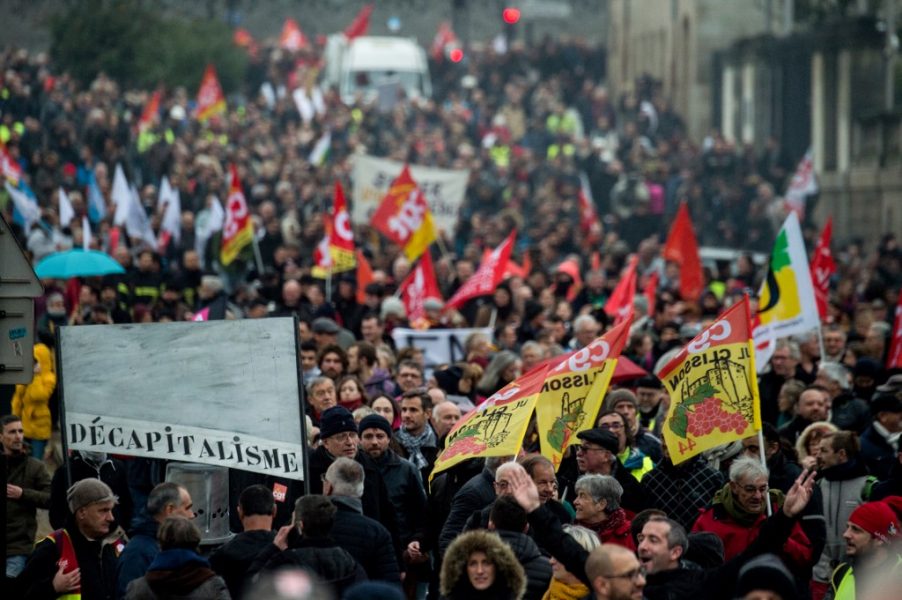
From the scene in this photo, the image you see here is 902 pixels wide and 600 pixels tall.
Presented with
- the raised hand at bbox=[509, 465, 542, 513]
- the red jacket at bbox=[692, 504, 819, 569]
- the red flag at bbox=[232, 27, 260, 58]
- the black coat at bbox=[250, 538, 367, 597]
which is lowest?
the red jacket at bbox=[692, 504, 819, 569]

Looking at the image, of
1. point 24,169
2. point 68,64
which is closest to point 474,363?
point 24,169

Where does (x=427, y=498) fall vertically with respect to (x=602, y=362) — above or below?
below

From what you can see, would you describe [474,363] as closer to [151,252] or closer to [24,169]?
[151,252]

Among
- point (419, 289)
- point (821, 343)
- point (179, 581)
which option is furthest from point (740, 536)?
point (419, 289)

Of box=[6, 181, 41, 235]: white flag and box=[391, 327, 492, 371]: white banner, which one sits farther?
box=[6, 181, 41, 235]: white flag

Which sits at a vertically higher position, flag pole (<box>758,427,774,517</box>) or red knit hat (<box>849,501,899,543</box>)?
red knit hat (<box>849,501,899,543</box>)

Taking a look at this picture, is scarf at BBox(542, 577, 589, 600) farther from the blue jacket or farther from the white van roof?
the white van roof

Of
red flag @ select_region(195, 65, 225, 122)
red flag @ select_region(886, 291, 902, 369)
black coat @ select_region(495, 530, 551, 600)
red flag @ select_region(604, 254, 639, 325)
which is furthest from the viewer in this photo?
red flag @ select_region(195, 65, 225, 122)

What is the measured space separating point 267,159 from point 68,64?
855cm

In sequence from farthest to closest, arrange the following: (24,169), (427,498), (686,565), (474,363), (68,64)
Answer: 1. (68,64)
2. (24,169)
3. (474,363)
4. (427,498)
5. (686,565)

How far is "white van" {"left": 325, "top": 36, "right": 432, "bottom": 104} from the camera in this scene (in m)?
43.2

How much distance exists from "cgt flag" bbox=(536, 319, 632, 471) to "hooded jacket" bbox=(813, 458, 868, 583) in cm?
127

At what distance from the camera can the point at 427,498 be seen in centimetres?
1024

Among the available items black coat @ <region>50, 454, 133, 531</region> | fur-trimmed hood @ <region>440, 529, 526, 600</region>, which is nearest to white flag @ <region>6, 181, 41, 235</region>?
black coat @ <region>50, 454, 133, 531</region>
